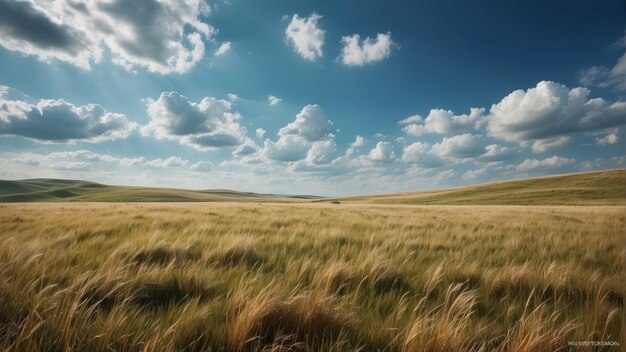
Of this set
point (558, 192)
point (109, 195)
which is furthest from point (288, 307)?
point (109, 195)

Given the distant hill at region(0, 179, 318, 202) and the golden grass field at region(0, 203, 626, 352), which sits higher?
the golden grass field at region(0, 203, 626, 352)

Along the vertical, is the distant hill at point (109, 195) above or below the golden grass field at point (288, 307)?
below

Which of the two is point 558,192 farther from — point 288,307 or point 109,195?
point 109,195

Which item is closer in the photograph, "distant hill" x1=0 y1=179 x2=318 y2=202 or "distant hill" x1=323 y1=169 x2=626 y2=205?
"distant hill" x1=323 y1=169 x2=626 y2=205

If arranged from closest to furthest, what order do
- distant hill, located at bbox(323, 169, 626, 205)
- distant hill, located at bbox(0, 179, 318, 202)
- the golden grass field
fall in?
the golden grass field
distant hill, located at bbox(323, 169, 626, 205)
distant hill, located at bbox(0, 179, 318, 202)

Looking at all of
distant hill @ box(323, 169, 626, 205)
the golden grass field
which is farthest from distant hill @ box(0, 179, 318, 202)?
the golden grass field

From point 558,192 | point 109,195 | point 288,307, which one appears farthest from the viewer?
point 109,195

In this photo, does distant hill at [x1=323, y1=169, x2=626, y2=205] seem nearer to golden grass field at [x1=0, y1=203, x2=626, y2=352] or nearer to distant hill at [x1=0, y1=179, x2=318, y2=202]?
golden grass field at [x1=0, y1=203, x2=626, y2=352]

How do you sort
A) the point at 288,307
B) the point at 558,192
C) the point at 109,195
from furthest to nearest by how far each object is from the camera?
the point at 109,195, the point at 558,192, the point at 288,307

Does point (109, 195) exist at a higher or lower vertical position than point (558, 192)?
lower

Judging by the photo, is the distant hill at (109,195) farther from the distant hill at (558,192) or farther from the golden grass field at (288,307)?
the golden grass field at (288,307)

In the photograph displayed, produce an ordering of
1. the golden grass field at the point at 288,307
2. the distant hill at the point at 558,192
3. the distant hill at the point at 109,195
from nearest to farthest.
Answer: the golden grass field at the point at 288,307 → the distant hill at the point at 558,192 → the distant hill at the point at 109,195

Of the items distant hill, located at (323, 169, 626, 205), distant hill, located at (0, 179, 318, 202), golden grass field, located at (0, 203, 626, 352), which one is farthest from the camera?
distant hill, located at (0, 179, 318, 202)

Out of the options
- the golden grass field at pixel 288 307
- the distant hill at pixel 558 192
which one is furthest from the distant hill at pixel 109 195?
the golden grass field at pixel 288 307
